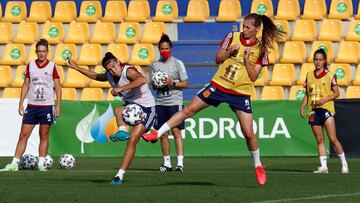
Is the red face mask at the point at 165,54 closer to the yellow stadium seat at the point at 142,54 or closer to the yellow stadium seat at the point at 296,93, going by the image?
the yellow stadium seat at the point at 296,93

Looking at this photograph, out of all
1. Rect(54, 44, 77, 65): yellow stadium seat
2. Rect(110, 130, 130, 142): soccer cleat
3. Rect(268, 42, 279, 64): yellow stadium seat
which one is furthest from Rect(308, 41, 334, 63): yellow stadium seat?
Rect(110, 130, 130, 142): soccer cleat

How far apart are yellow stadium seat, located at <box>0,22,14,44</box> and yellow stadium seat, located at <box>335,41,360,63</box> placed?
27.6 feet

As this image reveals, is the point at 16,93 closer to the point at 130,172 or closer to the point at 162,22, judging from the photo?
the point at 162,22

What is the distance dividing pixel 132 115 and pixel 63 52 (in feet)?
43.4

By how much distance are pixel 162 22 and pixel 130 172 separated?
35.7 ft

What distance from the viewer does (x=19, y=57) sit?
26906 millimetres

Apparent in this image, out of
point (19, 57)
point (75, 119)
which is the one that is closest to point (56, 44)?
point (19, 57)

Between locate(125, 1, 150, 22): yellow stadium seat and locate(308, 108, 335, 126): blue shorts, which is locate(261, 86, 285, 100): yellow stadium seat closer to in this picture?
locate(125, 1, 150, 22): yellow stadium seat

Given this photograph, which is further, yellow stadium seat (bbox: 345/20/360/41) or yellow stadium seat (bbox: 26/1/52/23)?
yellow stadium seat (bbox: 26/1/52/23)

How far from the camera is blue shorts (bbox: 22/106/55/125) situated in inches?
669

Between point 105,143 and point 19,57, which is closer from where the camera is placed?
point 105,143

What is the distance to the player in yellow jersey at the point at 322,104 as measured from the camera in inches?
669

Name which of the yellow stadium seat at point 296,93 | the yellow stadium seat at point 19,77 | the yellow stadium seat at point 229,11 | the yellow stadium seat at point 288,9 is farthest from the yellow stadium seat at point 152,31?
the yellow stadium seat at point 296,93

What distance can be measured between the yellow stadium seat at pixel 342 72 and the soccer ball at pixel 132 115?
11.9m
